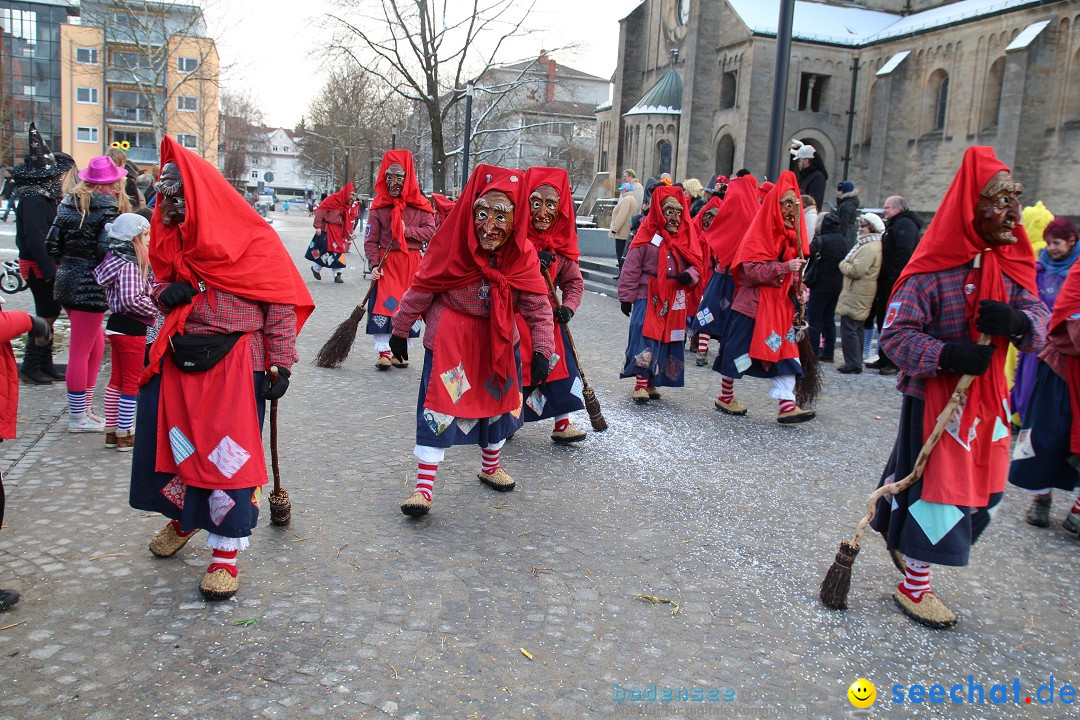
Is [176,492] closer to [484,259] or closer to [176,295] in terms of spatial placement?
[176,295]

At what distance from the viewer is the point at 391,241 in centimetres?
1008

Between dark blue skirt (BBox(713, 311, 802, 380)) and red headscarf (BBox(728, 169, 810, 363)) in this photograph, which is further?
dark blue skirt (BBox(713, 311, 802, 380))

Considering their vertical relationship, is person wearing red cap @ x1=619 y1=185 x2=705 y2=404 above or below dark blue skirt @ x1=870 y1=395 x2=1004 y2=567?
above

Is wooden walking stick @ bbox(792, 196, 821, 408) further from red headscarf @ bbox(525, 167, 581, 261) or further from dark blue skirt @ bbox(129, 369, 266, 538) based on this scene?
dark blue skirt @ bbox(129, 369, 266, 538)

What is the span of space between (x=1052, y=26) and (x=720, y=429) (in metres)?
30.4

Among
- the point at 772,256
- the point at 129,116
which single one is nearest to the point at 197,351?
the point at 772,256

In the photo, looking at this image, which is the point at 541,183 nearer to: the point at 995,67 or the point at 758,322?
the point at 758,322

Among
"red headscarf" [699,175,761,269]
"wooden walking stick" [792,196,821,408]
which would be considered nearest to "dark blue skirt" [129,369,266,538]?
"wooden walking stick" [792,196,821,408]

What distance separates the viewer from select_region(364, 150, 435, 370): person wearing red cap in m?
9.97

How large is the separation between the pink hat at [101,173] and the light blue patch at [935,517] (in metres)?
5.54

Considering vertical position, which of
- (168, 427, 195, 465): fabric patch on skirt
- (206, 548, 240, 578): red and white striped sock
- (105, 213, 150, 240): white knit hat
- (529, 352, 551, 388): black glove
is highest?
(105, 213, 150, 240): white knit hat

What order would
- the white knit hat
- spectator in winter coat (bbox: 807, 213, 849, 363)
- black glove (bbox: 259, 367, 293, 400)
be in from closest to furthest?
black glove (bbox: 259, 367, 293, 400) → the white knit hat → spectator in winter coat (bbox: 807, 213, 849, 363)

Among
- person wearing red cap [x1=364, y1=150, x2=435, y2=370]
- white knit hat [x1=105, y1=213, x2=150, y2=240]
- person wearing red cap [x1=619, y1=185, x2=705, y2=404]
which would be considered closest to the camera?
white knit hat [x1=105, y1=213, x2=150, y2=240]

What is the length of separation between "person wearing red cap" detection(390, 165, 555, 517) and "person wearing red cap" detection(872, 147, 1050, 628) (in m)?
2.12
